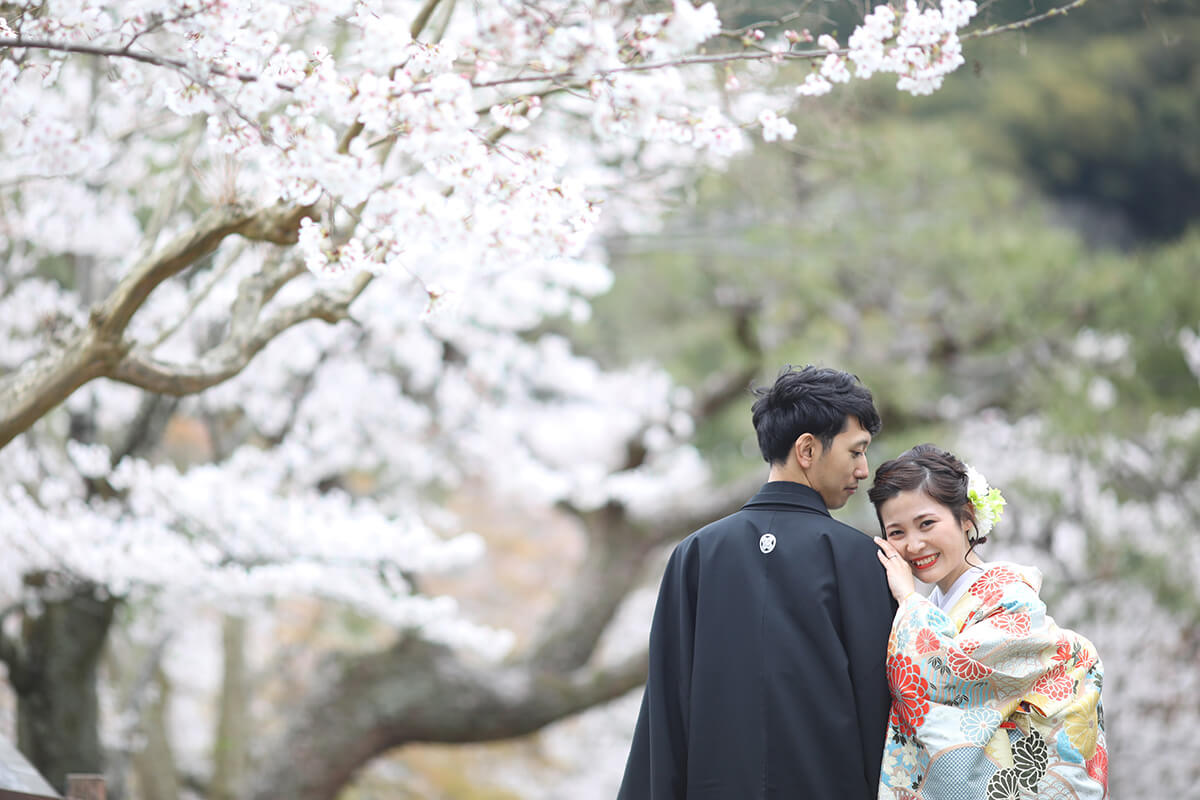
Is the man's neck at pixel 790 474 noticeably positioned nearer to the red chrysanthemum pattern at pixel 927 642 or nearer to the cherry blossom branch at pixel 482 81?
the red chrysanthemum pattern at pixel 927 642

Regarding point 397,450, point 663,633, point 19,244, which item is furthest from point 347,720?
point 663,633

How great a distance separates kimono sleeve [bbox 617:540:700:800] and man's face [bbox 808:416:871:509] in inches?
11.8

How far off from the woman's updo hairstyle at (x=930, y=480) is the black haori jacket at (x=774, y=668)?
115 millimetres

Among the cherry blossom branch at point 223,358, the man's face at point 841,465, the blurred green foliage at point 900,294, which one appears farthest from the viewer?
the blurred green foliage at point 900,294

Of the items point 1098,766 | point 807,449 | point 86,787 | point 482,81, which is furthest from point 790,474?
point 86,787

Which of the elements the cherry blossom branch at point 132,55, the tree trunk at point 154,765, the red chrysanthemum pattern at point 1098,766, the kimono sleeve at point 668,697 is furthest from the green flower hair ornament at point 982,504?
the tree trunk at point 154,765

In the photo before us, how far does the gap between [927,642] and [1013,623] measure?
0.17 m

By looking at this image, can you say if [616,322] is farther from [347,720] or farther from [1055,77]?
[1055,77]

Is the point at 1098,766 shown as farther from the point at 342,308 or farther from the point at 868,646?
the point at 342,308

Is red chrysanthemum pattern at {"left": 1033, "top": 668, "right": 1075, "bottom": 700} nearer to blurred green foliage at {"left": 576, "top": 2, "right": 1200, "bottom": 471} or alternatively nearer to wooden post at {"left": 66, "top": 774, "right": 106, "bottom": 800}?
wooden post at {"left": 66, "top": 774, "right": 106, "bottom": 800}

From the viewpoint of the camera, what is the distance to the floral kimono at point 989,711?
1876 mm

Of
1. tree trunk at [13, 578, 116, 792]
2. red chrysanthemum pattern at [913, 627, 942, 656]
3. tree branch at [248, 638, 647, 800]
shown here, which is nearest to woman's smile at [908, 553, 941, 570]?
red chrysanthemum pattern at [913, 627, 942, 656]

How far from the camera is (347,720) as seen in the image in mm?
5117

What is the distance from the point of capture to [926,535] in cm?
204
